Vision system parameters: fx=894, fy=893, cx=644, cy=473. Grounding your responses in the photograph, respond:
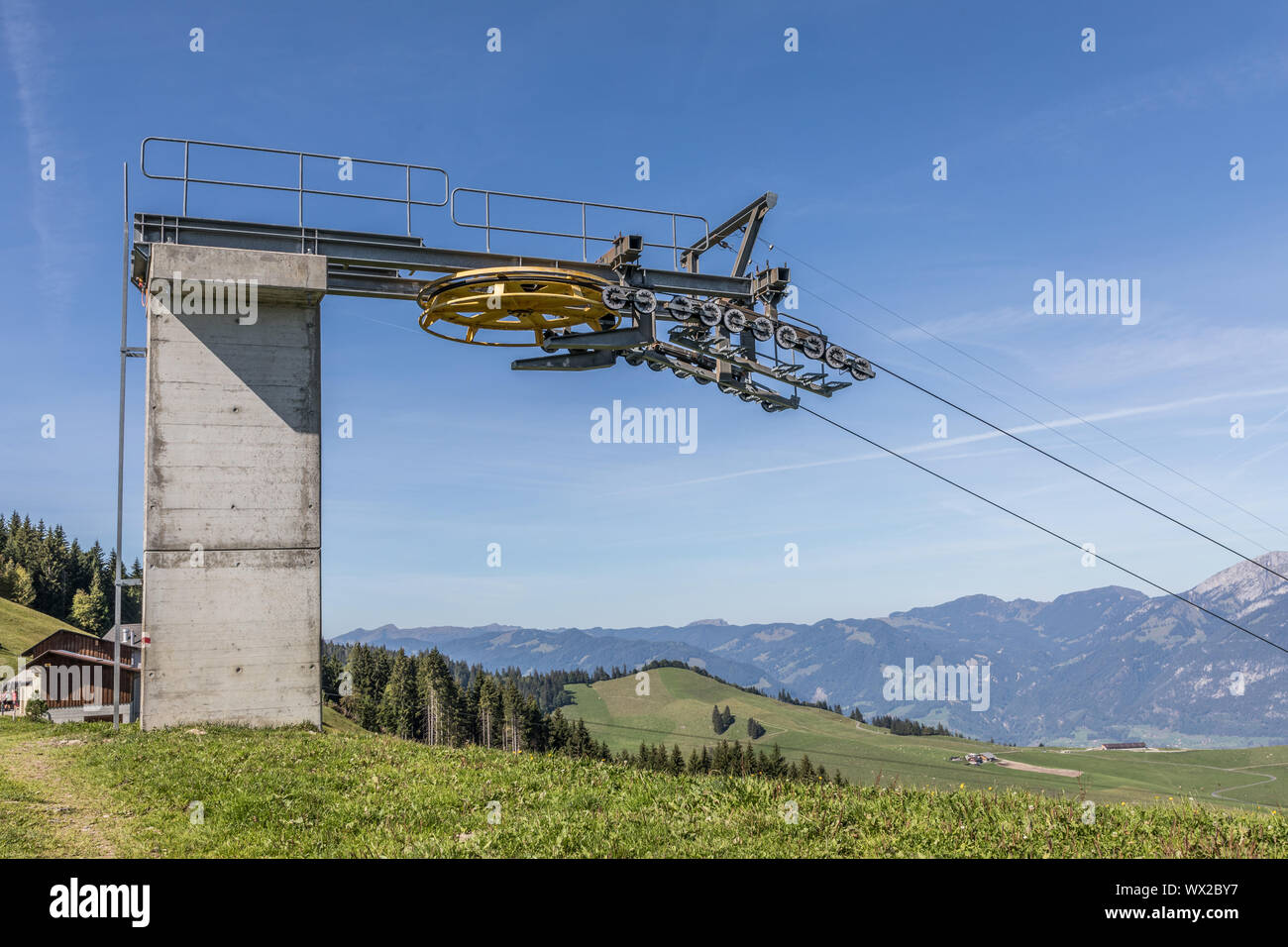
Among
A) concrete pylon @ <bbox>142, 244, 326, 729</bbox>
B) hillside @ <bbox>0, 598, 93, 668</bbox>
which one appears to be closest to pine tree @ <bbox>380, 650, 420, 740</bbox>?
hillside @ <bbox>0, 598, 93, 668</bbox>

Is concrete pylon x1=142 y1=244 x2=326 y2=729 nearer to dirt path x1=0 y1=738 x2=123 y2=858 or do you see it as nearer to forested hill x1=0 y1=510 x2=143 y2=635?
→ dirt path x1=0 y1=738 x2=123 y2=858

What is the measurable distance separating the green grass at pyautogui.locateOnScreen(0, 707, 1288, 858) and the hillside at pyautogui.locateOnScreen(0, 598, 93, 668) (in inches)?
3329

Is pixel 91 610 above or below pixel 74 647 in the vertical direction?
below

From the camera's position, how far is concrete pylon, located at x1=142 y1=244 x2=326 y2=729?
1936 centimetres

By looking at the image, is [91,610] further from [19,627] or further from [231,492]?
[231,492]

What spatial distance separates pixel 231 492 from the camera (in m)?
19.9

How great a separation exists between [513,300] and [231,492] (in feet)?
25.0

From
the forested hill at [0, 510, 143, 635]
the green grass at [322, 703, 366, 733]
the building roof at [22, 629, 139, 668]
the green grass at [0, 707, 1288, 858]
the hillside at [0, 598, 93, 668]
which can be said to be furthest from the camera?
the forested hill at [0, 510, 143, 635]

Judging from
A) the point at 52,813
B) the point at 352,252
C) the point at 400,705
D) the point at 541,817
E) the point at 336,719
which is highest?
the point at 352,252

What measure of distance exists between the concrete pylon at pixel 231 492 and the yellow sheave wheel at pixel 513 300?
3.09 metres

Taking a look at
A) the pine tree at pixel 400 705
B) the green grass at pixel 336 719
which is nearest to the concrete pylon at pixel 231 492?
the green grass at pixel 336 719

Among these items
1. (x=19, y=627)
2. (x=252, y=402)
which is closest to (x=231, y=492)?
(x=252, y=402)
